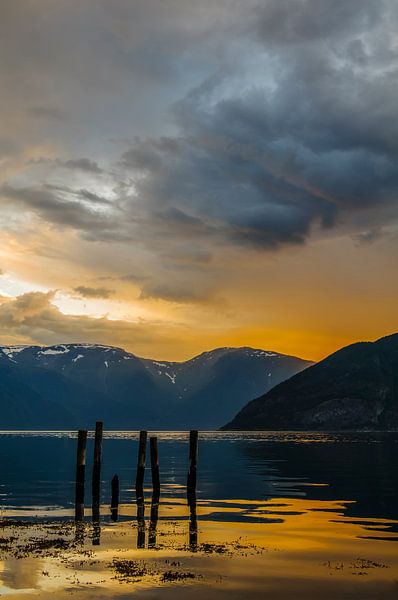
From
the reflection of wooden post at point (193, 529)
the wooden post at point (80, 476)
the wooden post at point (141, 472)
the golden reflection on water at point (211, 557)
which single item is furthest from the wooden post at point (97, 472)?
the golden reflection on water at point (211, 557)

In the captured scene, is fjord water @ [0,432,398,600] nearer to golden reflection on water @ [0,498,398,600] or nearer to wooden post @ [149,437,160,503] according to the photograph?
golden reflection on water @ [0,498,398,600]

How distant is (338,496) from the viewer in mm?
49031

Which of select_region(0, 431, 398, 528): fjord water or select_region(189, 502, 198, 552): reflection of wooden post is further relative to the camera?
select_region(0, 431, 398, 528): fjord water

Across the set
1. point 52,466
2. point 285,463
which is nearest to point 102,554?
point 285,463

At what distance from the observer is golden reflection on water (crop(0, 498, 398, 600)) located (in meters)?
21.4

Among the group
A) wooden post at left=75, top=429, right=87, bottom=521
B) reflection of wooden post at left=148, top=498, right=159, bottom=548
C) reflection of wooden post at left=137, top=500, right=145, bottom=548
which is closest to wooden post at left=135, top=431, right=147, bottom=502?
reflection of wooden post at left=137, top=500, right=145, bottom=548

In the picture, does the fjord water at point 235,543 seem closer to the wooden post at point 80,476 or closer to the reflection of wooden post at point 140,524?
the reflection of wooden post at point 140,524

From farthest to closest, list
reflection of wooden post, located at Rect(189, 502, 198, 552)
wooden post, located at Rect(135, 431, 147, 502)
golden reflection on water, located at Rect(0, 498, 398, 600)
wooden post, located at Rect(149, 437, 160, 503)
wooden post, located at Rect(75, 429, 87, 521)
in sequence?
wooden post, located at Rect(135, 431, 147, 502)
wooden post, located at Rect(149, 437, 160, 503)
wooden post, located at Rect(75, 429, 87, 521)
reflection of wooden post, located at Rect(189, 502, 198, 552)
golden reflection on water, located at Rect(0, 498, 398, 600)

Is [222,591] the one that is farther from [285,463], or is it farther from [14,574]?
[285,463]

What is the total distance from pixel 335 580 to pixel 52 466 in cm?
7417

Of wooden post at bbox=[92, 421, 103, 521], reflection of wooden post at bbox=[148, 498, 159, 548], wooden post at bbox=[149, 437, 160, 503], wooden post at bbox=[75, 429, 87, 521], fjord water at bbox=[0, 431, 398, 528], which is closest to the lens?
reflection of wooden post at bbox=[148, 498, 159, 548]

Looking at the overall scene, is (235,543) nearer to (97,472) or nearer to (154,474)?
(97,472)

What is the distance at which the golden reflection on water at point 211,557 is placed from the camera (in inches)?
841

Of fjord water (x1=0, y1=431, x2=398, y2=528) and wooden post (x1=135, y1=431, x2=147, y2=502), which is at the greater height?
wooden post (x1=135, y1=431, x2=147, y2=502)
